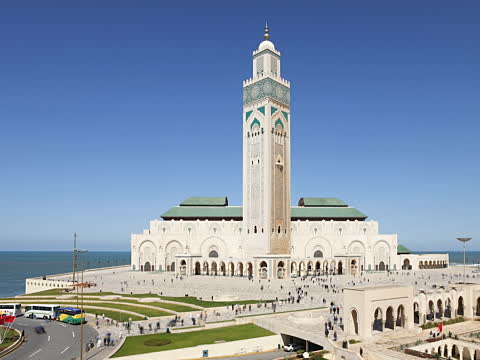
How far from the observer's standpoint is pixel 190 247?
290 feet

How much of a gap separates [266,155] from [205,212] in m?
21.6

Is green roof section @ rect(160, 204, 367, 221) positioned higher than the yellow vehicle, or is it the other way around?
green roof section @ rect(160, 204, 367, 221)

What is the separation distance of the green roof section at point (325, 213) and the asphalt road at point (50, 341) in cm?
6209

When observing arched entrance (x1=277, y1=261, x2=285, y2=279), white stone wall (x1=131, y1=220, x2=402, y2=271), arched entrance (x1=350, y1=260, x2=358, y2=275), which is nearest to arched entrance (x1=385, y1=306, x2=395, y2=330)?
arched entrance (x1=277, y1=261, x2=285, y2=279)

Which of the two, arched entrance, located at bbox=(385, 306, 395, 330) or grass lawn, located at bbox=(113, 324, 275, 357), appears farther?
arched entrance, located at bbox=(385, 306, 395, 330)

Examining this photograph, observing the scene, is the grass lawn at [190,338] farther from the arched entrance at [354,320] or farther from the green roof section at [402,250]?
the green roof section at [402,250]

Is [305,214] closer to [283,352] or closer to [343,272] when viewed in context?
[343,272]

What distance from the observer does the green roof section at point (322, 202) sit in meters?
98.1

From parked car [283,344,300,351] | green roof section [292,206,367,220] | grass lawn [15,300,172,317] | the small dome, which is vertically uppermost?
the small dome

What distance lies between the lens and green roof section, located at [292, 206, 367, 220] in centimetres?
9300

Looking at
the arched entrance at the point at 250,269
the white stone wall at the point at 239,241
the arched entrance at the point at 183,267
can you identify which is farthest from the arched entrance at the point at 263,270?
the arched entrance at the point at 183,267

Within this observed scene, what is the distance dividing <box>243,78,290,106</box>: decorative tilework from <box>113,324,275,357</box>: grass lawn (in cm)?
5435

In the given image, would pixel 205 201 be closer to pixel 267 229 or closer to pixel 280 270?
pixel 267 229

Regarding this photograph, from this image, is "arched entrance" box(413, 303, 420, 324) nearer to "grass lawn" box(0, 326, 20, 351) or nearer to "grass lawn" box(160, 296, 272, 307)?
"grass lawn" box(160, 296, 272, 307)
